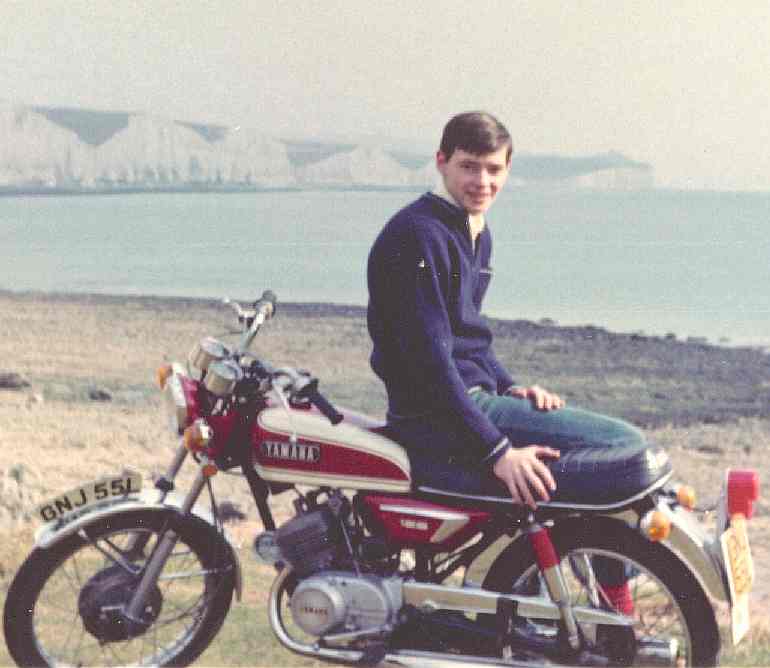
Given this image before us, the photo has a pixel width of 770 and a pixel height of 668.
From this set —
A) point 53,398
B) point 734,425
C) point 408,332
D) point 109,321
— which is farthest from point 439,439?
point 109,321

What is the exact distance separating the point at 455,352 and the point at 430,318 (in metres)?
0.22

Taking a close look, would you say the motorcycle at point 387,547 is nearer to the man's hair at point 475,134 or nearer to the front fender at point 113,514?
the front fender at point 113,514

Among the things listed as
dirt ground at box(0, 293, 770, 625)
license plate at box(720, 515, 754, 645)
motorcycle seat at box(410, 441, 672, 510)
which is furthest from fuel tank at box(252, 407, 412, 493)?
dirt ground at box(0, 293, 770, 625)

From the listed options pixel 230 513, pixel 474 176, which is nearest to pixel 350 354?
pixel 230 513

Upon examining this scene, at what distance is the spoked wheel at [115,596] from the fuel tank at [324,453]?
0.40 meters

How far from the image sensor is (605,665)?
14.0 ft

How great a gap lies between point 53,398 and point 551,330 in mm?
12978

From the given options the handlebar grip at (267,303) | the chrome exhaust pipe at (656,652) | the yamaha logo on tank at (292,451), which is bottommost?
the chrome exhaust pipe at (656,652)

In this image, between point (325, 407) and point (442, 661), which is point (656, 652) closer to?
point (442, 661)

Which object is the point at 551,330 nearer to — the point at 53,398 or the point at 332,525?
the point at 53,398

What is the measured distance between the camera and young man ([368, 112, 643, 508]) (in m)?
4.12

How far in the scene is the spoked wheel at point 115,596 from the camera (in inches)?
177

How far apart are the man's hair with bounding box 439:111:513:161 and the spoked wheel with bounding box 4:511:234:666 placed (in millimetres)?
1450

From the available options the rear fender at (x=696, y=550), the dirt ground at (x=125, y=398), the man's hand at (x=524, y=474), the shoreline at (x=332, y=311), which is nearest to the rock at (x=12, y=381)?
the dirt ground at (x=125, y=398)
